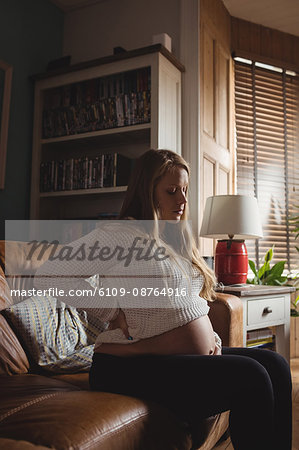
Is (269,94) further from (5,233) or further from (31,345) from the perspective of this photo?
(31,345)

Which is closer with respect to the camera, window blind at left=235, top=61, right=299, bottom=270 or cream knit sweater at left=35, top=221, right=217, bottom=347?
cream knit sweater at left=35, top=221, right=217, bottom=347

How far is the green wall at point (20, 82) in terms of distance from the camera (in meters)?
2.63

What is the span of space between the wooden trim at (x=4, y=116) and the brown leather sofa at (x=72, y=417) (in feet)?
4.29

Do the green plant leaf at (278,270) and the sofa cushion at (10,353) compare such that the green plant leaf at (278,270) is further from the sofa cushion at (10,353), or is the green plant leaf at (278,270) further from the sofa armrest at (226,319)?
the sofa cushion at (10,353)

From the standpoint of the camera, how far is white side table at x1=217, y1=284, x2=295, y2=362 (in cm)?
205

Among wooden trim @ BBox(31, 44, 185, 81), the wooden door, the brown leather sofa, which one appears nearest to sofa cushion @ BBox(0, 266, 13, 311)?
the brown leather sofa

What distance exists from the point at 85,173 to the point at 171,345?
1691 millimetres

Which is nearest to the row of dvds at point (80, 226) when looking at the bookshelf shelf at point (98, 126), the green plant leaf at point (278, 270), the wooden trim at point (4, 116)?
the bookshelf shelf at point (98, 126)

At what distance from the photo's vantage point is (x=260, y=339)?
7.67ft

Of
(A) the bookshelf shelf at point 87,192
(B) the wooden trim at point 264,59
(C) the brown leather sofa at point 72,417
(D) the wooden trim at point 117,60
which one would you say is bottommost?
(C) the brown leather sofa at point 72,417

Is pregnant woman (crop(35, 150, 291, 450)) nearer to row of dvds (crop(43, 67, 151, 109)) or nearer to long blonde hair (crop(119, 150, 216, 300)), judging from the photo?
long blonde hair (crop(119, 150, 216, 300))

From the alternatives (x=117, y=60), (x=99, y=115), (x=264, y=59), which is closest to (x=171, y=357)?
(x=99, y=115)

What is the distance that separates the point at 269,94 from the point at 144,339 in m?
2.79

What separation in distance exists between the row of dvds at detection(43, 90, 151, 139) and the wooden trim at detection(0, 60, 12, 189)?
271mm
